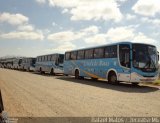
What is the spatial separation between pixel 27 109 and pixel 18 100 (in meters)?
2.18

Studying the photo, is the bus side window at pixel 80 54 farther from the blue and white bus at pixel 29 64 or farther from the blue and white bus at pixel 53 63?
the blue and white bus at pixel 29 64

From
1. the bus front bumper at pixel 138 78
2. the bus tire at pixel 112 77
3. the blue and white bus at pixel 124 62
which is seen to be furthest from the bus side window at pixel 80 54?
the bus front bumper at pixel 138 78

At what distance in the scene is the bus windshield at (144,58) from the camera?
18.3 metres

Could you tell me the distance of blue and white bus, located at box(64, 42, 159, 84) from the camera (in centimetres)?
1833

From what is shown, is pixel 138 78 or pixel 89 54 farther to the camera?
pixel 89 54

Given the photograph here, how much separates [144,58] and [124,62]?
155 centimetres

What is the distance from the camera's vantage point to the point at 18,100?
1156cm

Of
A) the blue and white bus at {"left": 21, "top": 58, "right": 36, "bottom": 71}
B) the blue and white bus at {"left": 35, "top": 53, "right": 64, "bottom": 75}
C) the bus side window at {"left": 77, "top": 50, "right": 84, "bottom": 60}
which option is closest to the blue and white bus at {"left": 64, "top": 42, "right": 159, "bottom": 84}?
the bus side window at {"left": 77, "top": 50, "right": 84, "bottom": 60}

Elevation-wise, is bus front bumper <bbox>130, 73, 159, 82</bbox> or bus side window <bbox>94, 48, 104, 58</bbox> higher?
bus side window <bbox>94, 48, 104, 58</bbox>

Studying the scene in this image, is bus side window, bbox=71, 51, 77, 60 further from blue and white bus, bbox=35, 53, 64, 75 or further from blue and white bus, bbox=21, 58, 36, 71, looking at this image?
blue and white bus, bbox=21, 58, 36, 71

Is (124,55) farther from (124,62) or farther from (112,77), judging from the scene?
(112,77)

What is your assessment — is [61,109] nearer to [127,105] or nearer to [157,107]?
[127,105]

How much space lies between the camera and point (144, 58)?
1839 cm

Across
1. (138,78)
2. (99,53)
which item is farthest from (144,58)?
(99,53)
